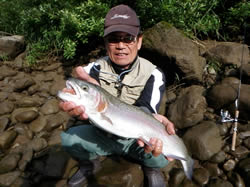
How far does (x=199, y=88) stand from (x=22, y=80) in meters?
4.90

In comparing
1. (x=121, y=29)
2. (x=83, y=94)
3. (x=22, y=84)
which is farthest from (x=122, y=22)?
(x=22, y=84)

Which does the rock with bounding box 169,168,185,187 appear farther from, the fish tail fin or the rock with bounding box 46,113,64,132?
the rock with bounding box 46,113,64,132

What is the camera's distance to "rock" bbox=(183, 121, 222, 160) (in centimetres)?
346

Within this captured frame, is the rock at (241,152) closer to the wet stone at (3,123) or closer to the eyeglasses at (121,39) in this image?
the eyeglasses at (121,39)

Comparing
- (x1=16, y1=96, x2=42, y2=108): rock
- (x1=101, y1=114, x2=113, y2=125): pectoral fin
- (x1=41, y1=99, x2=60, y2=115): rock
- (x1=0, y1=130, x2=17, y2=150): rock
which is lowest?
(x1=0, y1=130, x2=17, y2=150): rock

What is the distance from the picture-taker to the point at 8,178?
3.12 meters

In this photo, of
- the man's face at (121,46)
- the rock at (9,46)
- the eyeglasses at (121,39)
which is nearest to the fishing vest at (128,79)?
the man's face at (121,46)

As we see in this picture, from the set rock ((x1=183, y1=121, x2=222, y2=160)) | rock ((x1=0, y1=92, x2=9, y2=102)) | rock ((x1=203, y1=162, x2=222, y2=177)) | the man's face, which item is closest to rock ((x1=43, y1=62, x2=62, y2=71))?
rock ((x1=0, y1=92, x2=9, y2=102))

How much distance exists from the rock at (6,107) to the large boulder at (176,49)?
12.0ft

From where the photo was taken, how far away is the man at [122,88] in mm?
2820

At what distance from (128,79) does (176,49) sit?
7.09ft

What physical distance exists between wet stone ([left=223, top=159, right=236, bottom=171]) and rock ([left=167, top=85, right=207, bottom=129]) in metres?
0.92

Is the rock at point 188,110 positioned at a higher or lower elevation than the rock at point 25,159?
higher

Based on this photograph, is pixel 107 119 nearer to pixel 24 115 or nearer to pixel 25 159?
pixel 25 159
